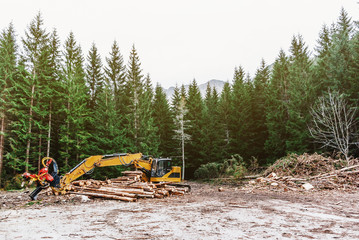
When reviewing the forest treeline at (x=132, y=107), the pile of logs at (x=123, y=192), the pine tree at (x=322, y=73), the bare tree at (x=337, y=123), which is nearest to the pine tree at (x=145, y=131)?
the forest treeline at (x=132, y=107)

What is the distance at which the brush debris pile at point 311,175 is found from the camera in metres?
12.2

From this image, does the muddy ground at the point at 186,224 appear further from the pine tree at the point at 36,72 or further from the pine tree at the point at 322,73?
the pine tree at the point at 322,73

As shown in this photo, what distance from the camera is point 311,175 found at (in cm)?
1424

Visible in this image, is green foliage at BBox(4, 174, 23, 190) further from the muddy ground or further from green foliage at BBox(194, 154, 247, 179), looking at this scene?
green foliage at BBox(194, 154, 247, 179)

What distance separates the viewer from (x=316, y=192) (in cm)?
1121

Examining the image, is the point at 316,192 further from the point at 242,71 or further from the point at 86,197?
the point at 242,71

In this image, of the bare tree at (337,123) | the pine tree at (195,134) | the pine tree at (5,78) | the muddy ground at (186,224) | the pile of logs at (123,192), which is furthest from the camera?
the pine tree at (195,134)

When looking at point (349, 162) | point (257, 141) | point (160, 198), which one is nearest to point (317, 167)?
point (349, 162)

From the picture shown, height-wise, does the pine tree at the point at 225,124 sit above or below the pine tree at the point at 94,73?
below

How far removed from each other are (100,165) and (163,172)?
4104 millimetres

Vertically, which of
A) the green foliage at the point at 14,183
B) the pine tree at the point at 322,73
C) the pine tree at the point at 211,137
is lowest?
the green foliage at the point at 14,183

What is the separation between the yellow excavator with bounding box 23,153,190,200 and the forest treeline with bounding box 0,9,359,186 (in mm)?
8609

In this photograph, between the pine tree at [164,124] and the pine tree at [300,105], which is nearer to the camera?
the pine tree at [300,105]

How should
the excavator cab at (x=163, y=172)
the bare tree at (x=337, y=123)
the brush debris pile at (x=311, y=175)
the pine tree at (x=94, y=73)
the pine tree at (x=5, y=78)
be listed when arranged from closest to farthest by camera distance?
the brush debris pile at (x=311, y=175) → the excavator cab at (x=163, y=172) → the bare tree at (x=337, y=123) → the pine tree at (x=5, y=78) → the pine tree at (x=94, y=73)
